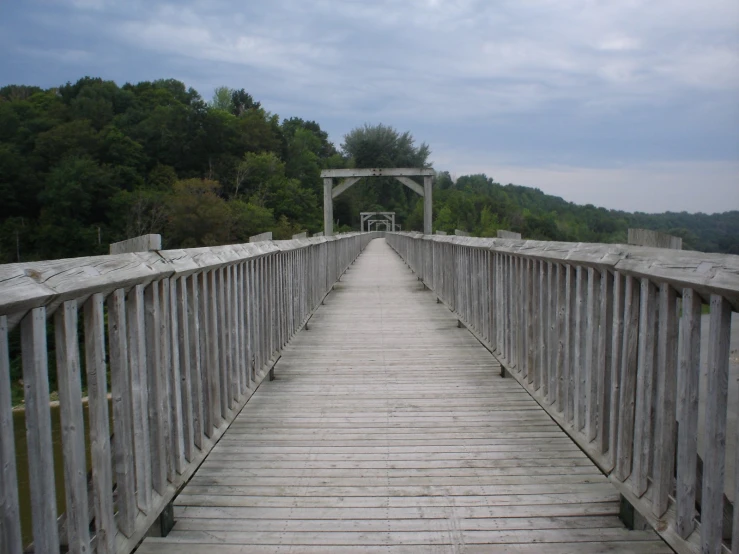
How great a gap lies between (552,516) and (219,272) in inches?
84.4

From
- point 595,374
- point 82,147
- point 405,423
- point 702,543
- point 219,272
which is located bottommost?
point 405,423

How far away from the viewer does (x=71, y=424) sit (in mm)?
1755

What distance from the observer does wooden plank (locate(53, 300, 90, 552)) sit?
1.75m

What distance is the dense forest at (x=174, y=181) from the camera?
2100 inches

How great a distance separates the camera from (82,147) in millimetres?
62500

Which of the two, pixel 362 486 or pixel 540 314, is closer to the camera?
pixel 362 486

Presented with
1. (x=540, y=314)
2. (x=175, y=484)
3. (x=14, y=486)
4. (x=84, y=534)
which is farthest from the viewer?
(x=540, y=314)

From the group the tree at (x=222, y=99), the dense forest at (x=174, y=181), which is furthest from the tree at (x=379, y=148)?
the tree at (x=222, y=99)

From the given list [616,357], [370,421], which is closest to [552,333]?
[616,357]

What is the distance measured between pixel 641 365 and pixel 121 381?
75.0 inches

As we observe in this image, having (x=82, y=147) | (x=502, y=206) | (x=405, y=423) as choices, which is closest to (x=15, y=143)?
(x=82, y=147)

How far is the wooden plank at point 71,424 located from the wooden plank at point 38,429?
103mm

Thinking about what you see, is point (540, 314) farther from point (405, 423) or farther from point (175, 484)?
point (175, 484)

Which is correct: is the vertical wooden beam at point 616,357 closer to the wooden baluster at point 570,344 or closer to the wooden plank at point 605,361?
the wooden plank at point 605,361
